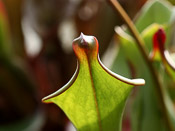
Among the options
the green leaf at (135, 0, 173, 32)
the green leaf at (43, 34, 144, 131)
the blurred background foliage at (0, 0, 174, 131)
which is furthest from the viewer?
the blurred background foliage at (0, 0, 174, 131)

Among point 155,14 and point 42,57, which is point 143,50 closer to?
point 155,14

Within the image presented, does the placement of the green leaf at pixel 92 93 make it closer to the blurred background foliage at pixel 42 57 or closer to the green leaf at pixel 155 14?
the green leaf at pixel 155 14

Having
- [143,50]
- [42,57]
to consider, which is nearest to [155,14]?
[143,50]

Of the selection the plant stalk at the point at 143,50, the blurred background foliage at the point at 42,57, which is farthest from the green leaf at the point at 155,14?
the blurred background foliage at the point at 42,57

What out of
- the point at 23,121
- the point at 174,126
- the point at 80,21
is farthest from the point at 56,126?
the point at 174,126

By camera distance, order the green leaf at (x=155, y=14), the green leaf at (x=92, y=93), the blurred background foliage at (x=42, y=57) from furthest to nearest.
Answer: the blurred background foliage at (x=42, y=57) < the green leaf at (x=155, y=14) < the green leaf at (x=92, y=93)

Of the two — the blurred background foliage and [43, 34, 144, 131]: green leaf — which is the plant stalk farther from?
the blurred background foliage

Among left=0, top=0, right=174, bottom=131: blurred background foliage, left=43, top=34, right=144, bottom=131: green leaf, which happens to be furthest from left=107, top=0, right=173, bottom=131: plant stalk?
left=0, top=0, right=174, bottom=131: blurred background foliage
